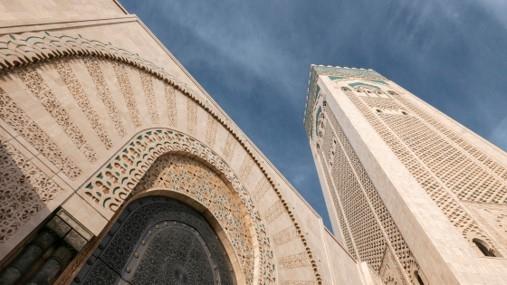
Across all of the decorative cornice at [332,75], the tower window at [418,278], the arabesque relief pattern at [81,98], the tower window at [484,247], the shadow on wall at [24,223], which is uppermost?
the decorative cornice at [332,75]

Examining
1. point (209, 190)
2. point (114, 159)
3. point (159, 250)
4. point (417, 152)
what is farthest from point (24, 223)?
point (417, 152)

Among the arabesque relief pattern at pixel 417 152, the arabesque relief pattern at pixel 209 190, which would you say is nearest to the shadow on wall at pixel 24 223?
the arabesque relief pattern at pixel 209 190

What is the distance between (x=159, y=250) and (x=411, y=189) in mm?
3876

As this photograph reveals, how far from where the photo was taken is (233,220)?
2.76 meters

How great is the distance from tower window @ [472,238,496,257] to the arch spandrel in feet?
7.59

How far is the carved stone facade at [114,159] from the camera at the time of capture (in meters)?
1.31

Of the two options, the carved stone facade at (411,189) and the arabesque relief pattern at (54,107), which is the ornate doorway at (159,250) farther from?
the carved stone facade at (411,189)

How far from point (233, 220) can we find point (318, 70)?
8365mm

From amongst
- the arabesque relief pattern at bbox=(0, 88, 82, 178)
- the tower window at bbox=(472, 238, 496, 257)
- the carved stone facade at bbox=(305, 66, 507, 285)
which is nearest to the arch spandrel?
the arabesque relief pattern at bbox=(0, 88, 82, 178)

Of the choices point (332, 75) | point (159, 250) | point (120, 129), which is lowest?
point (159, 250)

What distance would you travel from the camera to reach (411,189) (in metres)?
4.60

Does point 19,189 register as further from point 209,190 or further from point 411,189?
point 411,189

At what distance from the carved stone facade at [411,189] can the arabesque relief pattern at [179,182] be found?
90.4 inches

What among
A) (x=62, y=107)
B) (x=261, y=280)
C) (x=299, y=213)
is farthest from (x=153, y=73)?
(x=299, y=213)
